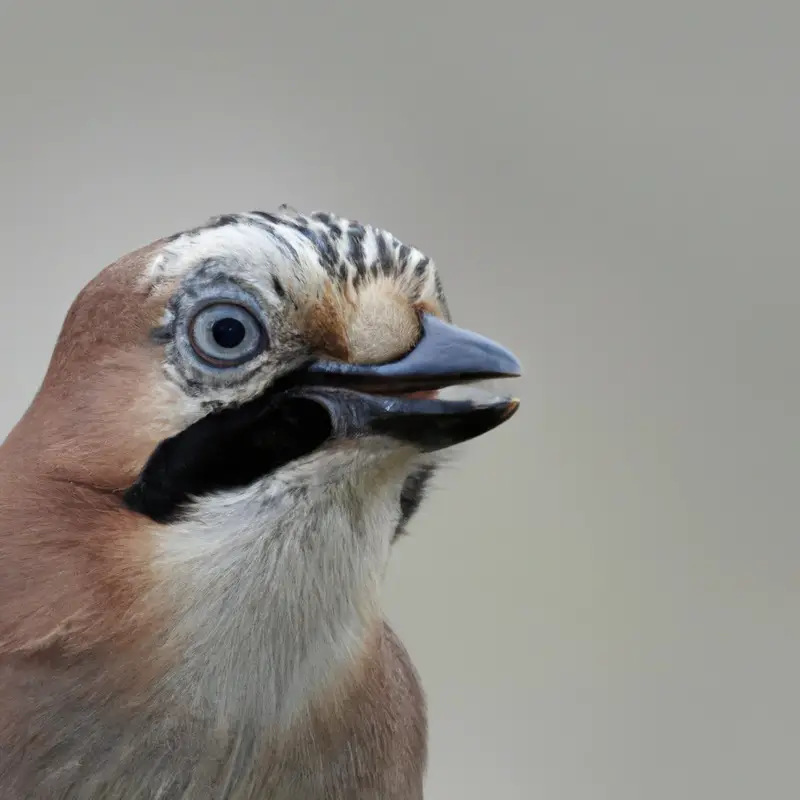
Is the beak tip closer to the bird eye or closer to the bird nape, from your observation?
the bird nape

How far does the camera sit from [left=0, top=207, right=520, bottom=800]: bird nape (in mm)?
723

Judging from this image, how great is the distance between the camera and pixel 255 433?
2.38 feet

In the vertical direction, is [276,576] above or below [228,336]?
below

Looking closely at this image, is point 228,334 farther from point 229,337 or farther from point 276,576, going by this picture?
point 276,576

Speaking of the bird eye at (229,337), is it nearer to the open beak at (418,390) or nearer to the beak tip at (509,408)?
the open beak at (418,390)

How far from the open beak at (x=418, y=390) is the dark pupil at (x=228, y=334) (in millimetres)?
54

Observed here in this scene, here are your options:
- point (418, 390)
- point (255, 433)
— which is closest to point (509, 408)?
point (418, 390)

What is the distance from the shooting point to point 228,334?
2.36ft

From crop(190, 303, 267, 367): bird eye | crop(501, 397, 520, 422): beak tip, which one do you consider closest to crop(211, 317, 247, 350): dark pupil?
crop(190, 303, 267, 367): bird eye

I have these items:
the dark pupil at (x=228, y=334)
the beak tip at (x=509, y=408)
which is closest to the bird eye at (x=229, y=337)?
the dark pupil at (x=228, y=334)

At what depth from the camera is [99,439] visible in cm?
Result: 75

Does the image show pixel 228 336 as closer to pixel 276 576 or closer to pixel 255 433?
pixel 255 433

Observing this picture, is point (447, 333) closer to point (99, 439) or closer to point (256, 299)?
point (256, 299)

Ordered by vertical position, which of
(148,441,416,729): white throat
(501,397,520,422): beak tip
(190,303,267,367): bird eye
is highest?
(190,303,267,367): bird eye
